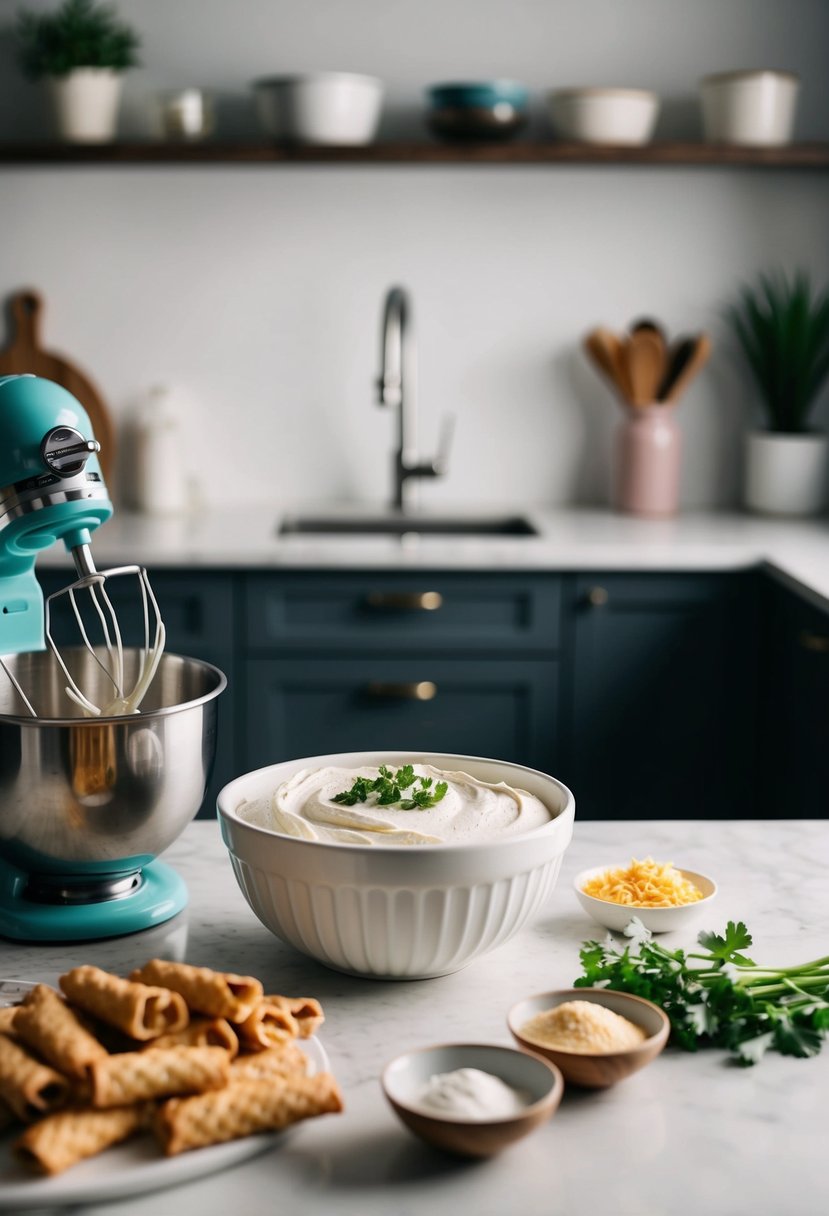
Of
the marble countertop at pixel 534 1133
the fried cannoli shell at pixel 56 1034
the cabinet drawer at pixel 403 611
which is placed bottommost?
the cabinet drawer at pixel 403 611

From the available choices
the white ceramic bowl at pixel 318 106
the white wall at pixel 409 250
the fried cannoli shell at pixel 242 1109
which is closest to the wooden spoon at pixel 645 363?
the white wall at pixel 409 250

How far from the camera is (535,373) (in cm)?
352

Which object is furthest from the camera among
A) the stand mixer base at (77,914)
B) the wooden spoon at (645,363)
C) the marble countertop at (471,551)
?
the wooden spoon at (645,363)

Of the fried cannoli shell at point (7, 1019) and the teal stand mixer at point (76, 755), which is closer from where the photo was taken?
the fried cannoli shell at point (7, 1019)

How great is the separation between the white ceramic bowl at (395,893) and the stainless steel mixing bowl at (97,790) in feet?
0.29

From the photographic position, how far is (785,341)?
337 cm

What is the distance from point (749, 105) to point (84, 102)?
1.59m

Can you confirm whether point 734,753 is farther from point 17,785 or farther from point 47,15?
point 47,15

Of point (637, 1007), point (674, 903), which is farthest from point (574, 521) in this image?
point (637, 1007)

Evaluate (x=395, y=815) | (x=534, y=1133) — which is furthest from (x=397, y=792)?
(x=534, y=1133)

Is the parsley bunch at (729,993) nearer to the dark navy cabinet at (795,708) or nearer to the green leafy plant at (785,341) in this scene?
the dark navy cabinet at (795,708)

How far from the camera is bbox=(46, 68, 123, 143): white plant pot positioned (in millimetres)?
3199

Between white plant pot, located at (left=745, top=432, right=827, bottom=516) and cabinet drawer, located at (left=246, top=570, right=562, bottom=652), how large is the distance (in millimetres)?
824

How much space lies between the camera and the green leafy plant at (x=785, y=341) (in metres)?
3.37
